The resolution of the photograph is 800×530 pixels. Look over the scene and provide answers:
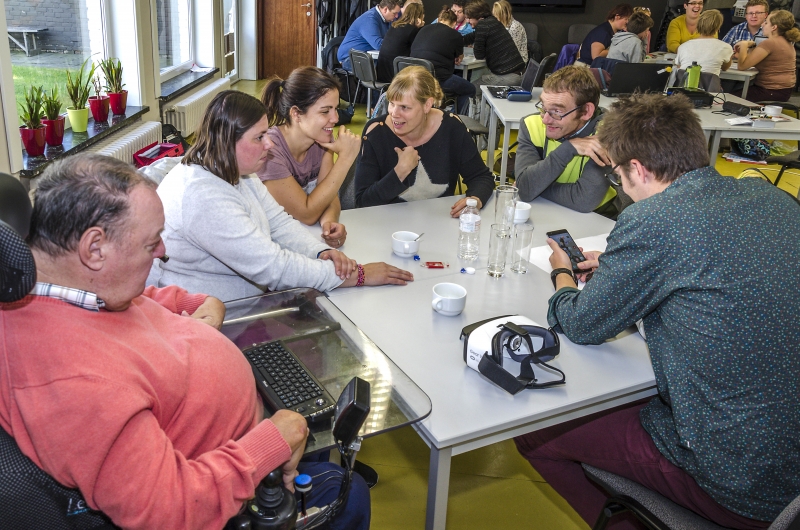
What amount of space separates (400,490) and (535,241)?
946 mm

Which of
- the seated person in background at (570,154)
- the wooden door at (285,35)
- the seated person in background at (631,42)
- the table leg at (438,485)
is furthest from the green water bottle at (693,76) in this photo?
the wooden door at (285,35)

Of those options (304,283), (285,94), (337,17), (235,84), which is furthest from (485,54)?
(304,283)

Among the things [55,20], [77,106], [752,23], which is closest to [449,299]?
[77,106]

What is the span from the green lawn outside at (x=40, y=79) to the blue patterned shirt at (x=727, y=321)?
320 centimetres

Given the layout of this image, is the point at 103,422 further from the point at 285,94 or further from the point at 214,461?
the point at 285,94

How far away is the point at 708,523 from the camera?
1434 millimetres

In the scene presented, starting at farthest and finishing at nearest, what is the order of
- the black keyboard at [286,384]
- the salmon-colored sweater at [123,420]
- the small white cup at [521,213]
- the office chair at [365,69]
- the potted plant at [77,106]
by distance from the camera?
the office chair at [365,69] → the potted plant at [77,106] → the small white cup at [521,213] → the black keyboard at [286,384] → the salmon-colored sweater at [123,420]

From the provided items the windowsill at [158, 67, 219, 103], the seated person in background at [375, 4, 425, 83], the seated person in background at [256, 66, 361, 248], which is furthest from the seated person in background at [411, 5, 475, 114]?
the seated person in background at [256, 66, 361, 248]

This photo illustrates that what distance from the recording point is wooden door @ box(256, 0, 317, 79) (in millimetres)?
8625

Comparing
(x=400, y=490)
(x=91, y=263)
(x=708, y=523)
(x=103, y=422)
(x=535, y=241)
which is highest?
(x=91, y=263)

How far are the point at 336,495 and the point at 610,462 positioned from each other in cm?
66

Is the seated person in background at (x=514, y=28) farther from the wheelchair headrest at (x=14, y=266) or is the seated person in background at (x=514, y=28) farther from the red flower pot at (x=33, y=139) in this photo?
the wheelchair headrest at (x=14, y=266)

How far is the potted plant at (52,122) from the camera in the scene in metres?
3.48

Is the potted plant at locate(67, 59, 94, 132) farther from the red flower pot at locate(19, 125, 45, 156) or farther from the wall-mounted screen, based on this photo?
the wall-mounted screen
